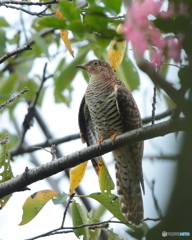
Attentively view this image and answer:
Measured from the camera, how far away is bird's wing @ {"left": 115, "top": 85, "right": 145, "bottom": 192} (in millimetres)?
3774

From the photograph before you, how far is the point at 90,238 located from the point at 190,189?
A: 80.6 inches

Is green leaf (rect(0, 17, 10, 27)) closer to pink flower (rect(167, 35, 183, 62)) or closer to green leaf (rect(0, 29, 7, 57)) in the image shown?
green leaf (rect(0, 29, 7, 57))

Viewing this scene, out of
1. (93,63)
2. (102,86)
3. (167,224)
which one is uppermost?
(93,63)

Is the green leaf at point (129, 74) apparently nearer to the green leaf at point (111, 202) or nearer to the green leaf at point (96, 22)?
the green leaf at point (111, 202)

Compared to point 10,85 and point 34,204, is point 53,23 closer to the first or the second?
point 34,204

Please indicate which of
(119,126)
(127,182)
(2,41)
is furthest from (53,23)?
(127,182)

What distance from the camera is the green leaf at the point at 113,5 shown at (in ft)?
4.42

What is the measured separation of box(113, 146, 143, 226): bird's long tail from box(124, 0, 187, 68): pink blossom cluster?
2841 mm

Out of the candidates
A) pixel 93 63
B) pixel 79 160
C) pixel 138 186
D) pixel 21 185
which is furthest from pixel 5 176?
pixel 93 63

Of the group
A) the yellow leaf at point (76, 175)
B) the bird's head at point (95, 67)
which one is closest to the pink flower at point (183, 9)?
the yellow leaf at point (76, 175)

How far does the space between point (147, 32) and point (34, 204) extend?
5.86ft

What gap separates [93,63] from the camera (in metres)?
4.88

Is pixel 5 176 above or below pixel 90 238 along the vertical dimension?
above

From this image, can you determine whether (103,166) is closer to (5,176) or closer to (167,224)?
(5,176)
